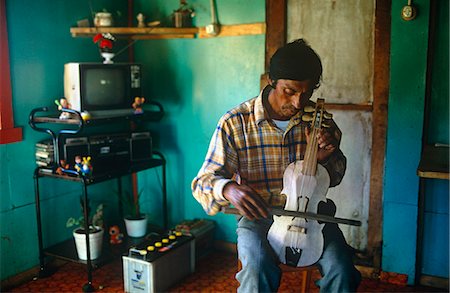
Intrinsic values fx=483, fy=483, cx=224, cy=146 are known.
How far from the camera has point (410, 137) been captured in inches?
107

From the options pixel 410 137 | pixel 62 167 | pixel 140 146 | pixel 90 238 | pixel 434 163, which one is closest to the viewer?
pixel 434 163

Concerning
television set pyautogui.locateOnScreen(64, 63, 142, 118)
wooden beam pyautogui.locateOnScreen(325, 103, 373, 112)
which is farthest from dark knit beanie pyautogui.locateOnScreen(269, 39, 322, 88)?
television set pyautogui.locateOnScreen(64, 63, 142, 118)

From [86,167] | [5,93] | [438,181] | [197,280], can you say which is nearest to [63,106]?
[5,93]

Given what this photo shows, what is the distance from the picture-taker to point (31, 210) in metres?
3.02

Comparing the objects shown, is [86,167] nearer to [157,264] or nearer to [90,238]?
[90,238]

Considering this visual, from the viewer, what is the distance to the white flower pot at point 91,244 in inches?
117

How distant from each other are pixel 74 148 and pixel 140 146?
19.5 inches

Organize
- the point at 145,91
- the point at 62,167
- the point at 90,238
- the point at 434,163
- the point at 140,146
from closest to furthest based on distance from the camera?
the point at 434,163 → the point at 62,167 → the point at 90,238 → the point at 140,146 → the point at 145,91

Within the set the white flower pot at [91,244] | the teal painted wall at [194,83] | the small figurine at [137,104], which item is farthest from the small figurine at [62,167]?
the teal painted wall at [194,83]

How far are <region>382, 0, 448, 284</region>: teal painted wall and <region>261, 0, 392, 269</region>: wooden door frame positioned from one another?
1.3 inches

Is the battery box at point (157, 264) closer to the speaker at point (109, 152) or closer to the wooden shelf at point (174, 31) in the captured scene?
the speaker at point (109, 152)

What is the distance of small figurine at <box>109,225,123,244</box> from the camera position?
3.29 m

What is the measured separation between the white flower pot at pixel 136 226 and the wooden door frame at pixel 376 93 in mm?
1295

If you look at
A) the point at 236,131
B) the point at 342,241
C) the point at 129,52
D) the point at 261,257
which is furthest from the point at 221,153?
the point at 129,52
